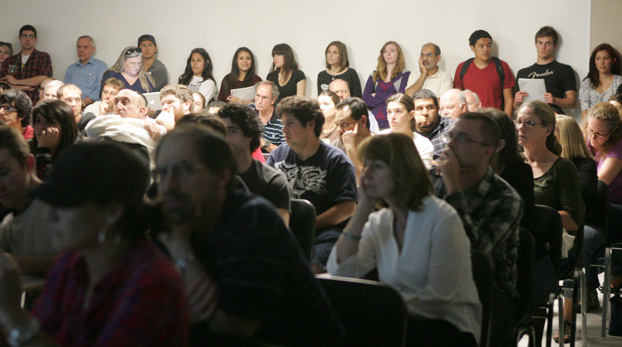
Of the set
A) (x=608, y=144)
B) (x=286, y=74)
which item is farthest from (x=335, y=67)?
(x=608, y=144)

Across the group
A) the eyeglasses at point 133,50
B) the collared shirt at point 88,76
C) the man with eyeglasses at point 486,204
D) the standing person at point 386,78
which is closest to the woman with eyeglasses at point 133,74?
the eyeglasses at point 133,50

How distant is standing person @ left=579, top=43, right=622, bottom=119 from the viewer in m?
7.03

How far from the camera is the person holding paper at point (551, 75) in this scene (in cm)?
728

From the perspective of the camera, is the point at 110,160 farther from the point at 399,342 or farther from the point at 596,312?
the point at 596,312

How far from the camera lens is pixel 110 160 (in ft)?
3.84

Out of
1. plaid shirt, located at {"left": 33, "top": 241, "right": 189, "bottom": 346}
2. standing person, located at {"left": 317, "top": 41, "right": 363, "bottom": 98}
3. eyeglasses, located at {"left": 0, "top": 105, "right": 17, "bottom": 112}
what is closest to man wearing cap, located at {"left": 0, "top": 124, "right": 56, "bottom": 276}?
plaid shirt, located at {"left": 33, "top": 241, "right": 189, "bottom": 346}

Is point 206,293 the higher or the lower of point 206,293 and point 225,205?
the lower

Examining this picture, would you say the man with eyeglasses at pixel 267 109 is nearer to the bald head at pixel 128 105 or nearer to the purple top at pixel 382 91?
the purple top at pixel 382 91

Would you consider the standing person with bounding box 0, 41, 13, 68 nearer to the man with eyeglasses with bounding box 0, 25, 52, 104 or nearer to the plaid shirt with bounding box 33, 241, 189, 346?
the man with eyeglasses with bounding box 0, 25, 52, 104

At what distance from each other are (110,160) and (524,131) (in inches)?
104

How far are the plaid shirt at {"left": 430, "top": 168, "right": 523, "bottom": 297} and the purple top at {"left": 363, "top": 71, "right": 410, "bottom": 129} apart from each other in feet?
18.3

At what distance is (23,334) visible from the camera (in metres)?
1.09

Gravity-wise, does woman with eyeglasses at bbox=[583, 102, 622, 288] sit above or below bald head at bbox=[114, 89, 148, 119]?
below

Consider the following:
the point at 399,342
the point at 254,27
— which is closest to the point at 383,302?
the point at 399,342
